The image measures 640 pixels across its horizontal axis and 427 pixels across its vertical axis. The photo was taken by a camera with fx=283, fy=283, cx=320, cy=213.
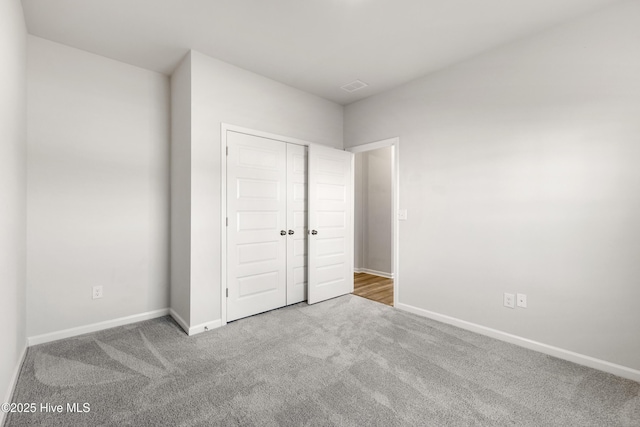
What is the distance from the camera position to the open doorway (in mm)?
5281

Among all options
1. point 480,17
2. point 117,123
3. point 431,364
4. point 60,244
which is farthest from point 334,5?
point 60,244

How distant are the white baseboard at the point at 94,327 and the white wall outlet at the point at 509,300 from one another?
11.7 feet

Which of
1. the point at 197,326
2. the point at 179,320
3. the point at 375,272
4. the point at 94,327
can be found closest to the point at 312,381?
the point at 197,326

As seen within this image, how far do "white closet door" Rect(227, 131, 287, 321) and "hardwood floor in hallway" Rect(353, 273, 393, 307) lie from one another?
127 centimetres

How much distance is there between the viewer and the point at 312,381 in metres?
1.98

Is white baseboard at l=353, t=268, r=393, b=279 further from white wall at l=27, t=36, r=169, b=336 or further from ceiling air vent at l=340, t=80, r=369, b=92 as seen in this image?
white wall at l=27, t=36, r=169, b=336

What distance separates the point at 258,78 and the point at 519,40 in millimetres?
2603

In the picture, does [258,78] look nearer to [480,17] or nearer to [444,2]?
[444,2]

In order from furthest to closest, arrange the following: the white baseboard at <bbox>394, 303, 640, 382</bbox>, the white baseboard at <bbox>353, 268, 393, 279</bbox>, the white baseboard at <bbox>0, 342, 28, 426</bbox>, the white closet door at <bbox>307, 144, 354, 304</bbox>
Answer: the white baseboard at <bbox>353, 268, 393, 279</bbox> < the white closet door at <bbox>307, 144, 354, 304</bbox> < the white baseboard at <bbox>394, 303, 640, 382</bbox> < the white baseboard at <bbox>0, 342, 28, 426</bbox>

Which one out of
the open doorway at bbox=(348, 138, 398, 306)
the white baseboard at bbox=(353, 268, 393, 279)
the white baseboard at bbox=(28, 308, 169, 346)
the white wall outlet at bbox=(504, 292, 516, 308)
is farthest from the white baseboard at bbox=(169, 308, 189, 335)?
the white baseboard at bbox=(353, 268, 393, 279)

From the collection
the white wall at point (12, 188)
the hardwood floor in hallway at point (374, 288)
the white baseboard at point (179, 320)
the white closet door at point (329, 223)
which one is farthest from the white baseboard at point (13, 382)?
the hardwood floor in hallway at point (374, 288)

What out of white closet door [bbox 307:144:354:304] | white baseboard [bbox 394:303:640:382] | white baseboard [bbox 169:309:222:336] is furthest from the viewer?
white closet door [bbox 307:144:354:304]

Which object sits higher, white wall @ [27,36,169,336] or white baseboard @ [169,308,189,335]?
white wall @ [27,36,169,336]

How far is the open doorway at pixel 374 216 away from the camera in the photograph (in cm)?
528
